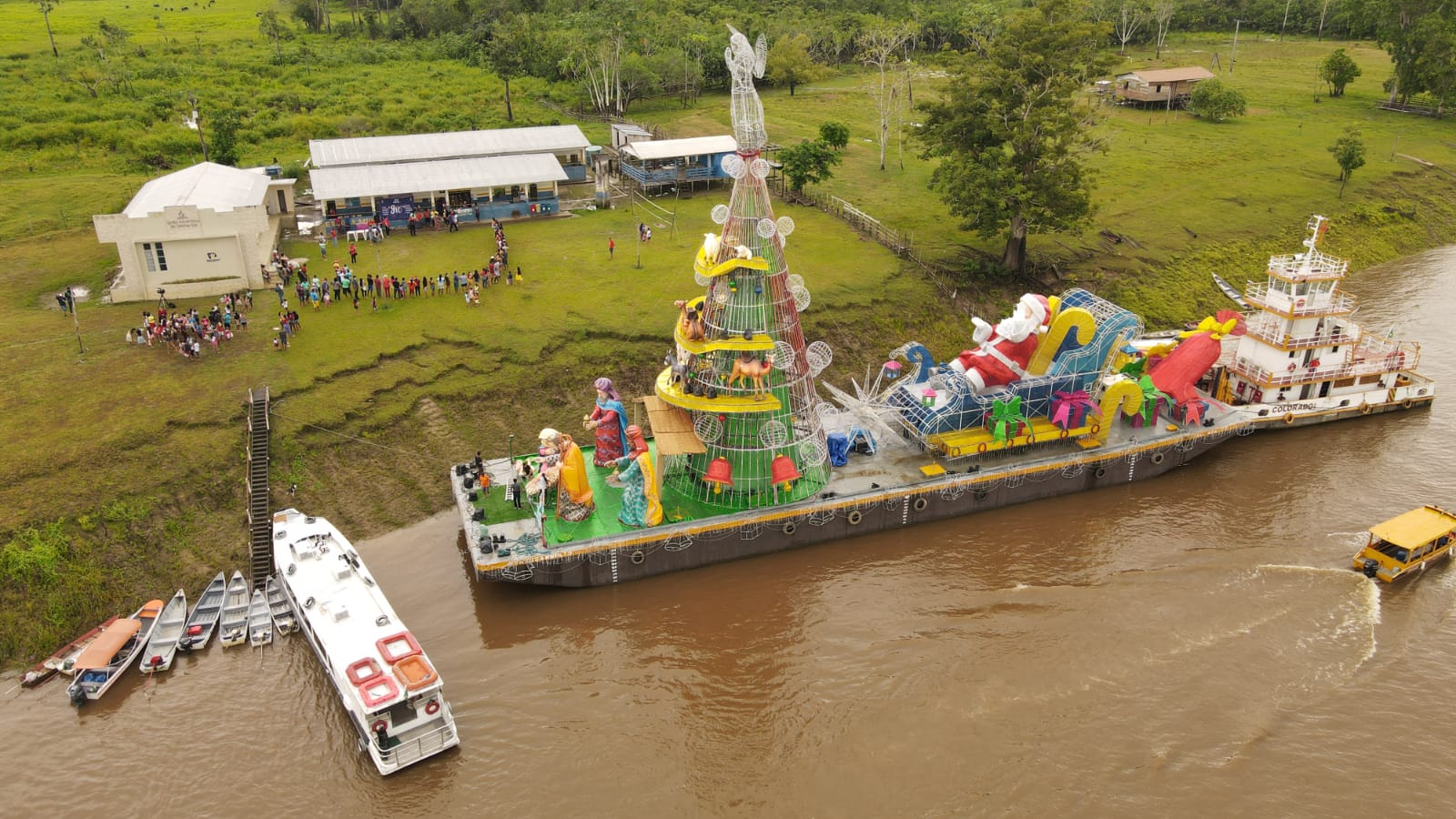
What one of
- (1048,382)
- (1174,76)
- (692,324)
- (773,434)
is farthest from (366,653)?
(1174,76)

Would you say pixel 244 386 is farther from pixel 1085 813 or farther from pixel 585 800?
pixel 1085 813

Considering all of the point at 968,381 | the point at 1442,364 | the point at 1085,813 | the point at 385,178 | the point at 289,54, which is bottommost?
the point at 1085,813

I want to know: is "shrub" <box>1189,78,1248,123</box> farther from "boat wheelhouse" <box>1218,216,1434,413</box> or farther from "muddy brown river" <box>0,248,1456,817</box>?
"muddy brown river" <box>0,248,1456,817</box>

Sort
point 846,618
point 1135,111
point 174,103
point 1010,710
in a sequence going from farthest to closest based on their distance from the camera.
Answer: point 1135,111, point 174,103, point 846,618, point 1010,710

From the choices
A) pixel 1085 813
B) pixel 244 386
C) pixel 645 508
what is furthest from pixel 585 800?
pixel 244 386

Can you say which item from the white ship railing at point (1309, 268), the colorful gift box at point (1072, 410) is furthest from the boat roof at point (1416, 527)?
the white ship railing at point (1309, 268)

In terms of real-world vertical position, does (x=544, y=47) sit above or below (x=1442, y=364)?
above

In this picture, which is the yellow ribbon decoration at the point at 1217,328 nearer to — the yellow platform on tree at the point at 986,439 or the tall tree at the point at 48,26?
the yellow platform on tree at the point at 986,439

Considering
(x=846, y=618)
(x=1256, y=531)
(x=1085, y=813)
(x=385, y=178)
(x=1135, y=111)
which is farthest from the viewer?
(x=1135, y=111)
